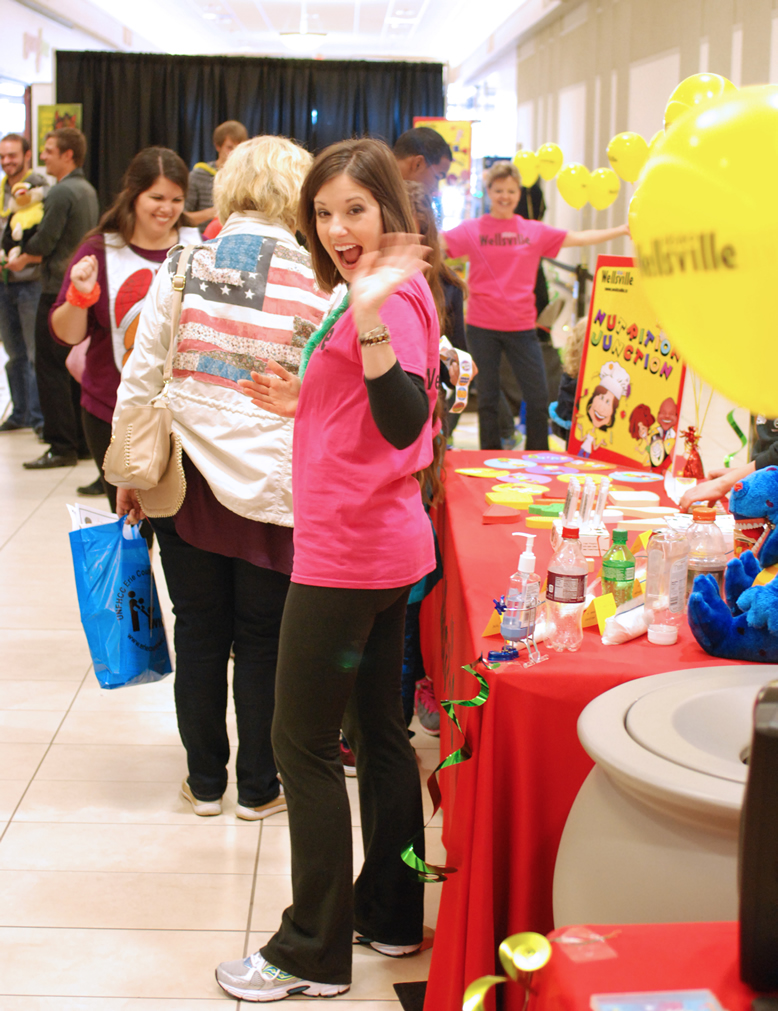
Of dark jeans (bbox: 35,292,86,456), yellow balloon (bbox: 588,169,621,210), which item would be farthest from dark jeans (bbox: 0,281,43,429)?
yellow balloon (bbox: 588,169,621,210)

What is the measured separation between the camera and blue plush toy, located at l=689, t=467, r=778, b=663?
145cm

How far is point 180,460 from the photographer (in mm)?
2057

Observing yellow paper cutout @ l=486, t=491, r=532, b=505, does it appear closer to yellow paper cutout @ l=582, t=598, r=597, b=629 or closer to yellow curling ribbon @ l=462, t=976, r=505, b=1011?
yellow paper cutout @ l=582, t=598, r=597, b=629

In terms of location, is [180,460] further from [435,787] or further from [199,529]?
[435,787]

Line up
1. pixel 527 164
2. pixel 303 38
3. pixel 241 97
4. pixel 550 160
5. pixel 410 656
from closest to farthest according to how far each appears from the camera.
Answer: pixel 410 656
pixel 550 160
pixel 527 164
pixel 241 97
pixel 303 38

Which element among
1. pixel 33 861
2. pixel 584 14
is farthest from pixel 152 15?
pixel 33 861

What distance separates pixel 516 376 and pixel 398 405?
3.94 metres

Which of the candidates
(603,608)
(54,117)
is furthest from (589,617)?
(54,117)

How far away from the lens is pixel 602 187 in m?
4.63

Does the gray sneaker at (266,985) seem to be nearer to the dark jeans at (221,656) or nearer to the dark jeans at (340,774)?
the dark jeans at (340,774)

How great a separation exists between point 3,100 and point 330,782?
11.2 m

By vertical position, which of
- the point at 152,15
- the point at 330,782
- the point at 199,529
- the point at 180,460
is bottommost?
the point at 330,782

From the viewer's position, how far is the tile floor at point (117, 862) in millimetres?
1759

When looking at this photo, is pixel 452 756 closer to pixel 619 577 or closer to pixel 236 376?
pixel 619 577
